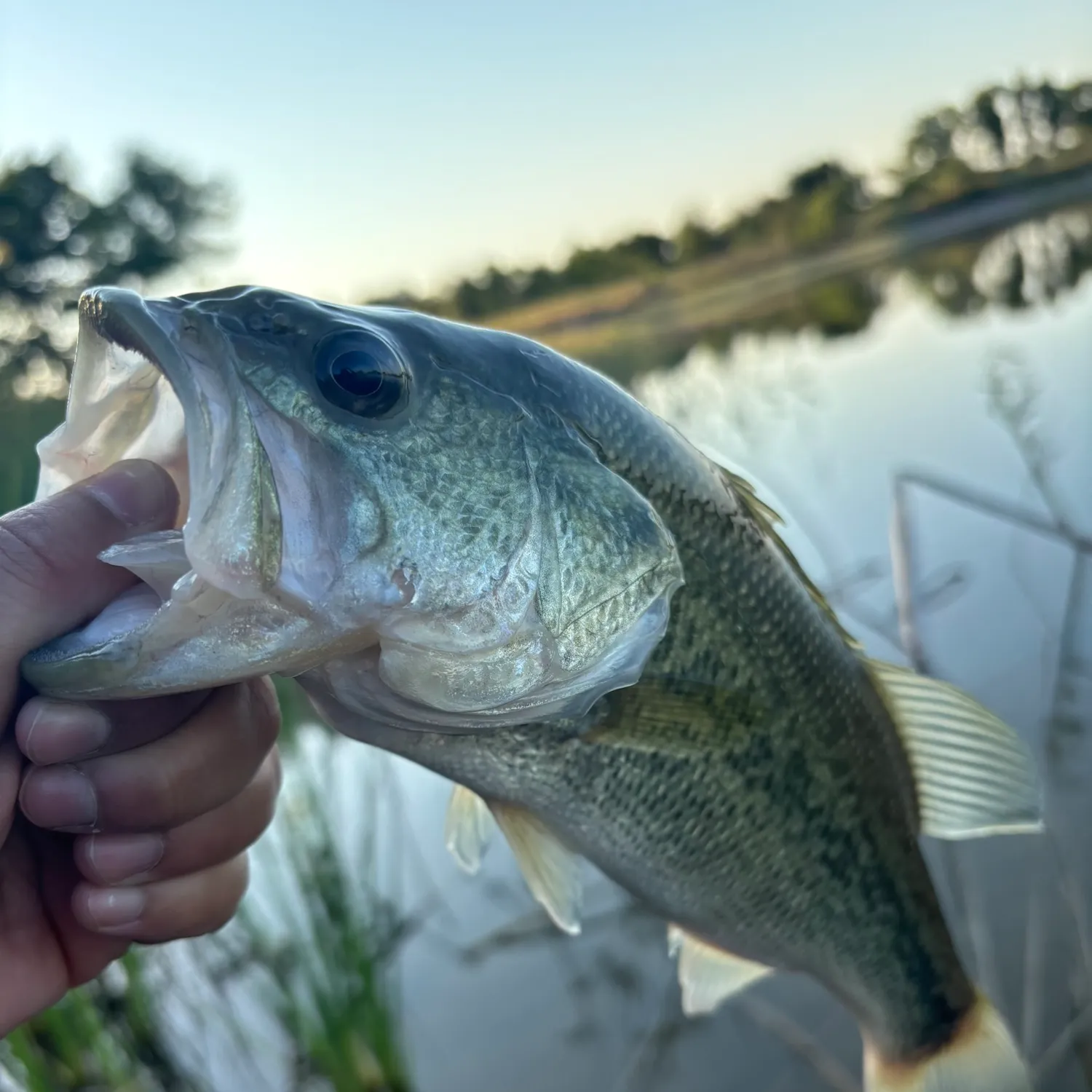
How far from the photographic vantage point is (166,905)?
140 cm

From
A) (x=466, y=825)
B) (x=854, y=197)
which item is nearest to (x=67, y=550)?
(x=466, y=825)

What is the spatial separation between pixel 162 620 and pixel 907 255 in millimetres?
24645

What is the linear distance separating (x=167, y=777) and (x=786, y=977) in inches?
102

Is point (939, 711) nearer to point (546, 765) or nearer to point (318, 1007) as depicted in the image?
point (546, 765)

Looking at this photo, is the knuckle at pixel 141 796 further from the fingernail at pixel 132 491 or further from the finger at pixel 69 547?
the fingernail at pixel 132 491

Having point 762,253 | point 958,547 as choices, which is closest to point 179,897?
point 958,547

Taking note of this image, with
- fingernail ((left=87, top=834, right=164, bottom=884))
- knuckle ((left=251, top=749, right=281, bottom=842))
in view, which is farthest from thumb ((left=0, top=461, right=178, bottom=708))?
knuckle ((left=251, top=749, right=281, bottom=842))

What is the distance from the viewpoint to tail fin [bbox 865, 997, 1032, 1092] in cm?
152

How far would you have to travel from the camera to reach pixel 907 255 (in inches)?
882

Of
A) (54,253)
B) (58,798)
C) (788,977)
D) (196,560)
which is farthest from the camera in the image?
(54,253)

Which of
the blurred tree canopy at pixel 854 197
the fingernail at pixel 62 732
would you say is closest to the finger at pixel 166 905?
the fingernail at pixel 62 732

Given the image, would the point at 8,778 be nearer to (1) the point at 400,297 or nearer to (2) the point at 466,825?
(2) the point at 466,825

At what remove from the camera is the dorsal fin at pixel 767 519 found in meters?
1.35

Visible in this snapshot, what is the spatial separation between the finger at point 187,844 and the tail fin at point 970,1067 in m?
1.17
